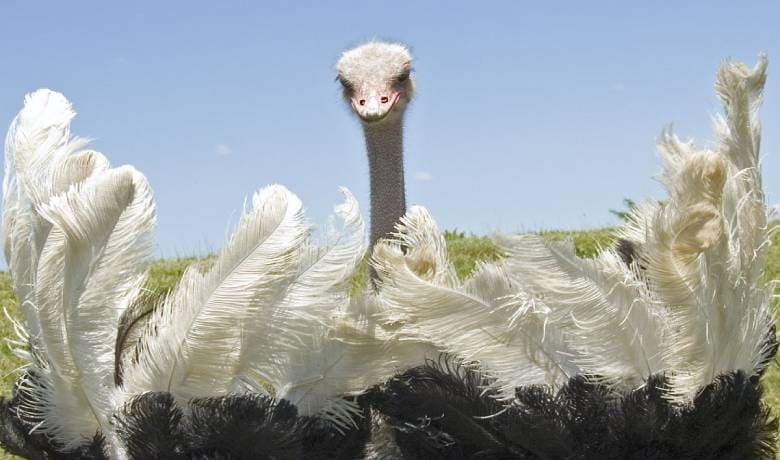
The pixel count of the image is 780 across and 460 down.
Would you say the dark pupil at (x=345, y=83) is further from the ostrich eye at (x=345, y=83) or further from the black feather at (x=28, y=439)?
the black feather at (x=28, y=439)

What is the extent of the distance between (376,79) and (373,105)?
0.16 meters

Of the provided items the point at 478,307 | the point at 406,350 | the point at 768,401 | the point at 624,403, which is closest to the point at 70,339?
the point at 406,350

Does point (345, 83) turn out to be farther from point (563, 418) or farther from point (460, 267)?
point (460, 267)

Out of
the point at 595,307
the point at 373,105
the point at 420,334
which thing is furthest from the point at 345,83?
the point at 595,307

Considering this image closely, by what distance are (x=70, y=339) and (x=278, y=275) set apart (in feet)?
1.92

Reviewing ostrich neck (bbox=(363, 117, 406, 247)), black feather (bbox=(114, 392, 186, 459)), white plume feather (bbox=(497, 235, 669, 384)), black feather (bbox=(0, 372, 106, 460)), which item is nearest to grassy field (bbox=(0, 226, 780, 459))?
ostrich neck (bbox=(363, 117, 406, 247))

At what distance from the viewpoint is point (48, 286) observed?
3020 millimetres

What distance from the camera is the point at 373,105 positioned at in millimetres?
3818

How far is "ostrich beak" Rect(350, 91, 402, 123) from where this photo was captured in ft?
12.2

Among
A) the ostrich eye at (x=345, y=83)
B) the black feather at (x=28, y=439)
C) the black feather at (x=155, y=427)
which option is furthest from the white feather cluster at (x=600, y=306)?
the ostrich eye at (x=345, y=83)

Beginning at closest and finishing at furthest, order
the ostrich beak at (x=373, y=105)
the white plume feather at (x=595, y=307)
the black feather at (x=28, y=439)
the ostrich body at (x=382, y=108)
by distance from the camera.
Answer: the white plume feather at (x=595, y=307) → the black feather at (x=28, y=439) → the ostrich beak at (x=373, y=105) → the ostrich body at (x=382, y=108)

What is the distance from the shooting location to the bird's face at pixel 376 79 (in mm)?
3824

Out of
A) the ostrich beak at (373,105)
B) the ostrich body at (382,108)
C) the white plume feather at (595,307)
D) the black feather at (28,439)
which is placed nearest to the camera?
the white plume feather at (595,307)

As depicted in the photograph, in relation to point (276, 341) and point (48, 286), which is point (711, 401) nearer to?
point (276, 341)
